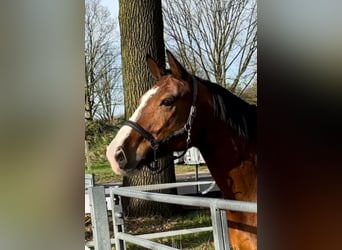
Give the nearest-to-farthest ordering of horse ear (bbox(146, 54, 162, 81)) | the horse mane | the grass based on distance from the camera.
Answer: the horse mane < horse ear (bbox(146, 54, 162, 81)) < the grass

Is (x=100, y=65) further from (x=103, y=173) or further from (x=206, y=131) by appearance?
(x=206, y=131)

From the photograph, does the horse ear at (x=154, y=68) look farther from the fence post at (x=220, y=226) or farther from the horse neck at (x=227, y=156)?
the fence post at (x=220, y=226)

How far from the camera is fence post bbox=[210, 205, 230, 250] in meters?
1.48

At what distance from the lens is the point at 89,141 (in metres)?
1.81

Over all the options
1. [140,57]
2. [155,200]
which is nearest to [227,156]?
[155,200]

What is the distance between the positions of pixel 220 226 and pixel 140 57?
2.05ft

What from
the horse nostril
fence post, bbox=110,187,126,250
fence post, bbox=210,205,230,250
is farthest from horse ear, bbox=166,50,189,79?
fence post, bbox=110,187,126,250

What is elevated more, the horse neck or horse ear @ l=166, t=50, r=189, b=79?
horse ear @ l=166, t=50, r=189, b=79

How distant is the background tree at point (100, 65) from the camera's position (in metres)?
1.74

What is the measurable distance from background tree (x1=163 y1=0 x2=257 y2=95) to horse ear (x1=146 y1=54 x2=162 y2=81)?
7 centimetres

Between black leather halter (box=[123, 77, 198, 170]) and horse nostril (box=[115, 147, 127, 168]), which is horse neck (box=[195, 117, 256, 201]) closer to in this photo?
black leather halter (box=[123, 77, 198, 170])
